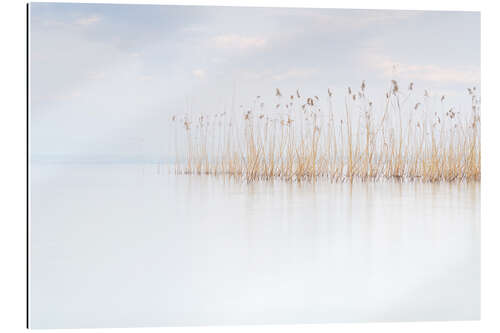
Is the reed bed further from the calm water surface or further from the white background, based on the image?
the white background

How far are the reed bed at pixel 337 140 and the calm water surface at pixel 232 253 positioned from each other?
0.15 m

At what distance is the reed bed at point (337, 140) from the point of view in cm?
418

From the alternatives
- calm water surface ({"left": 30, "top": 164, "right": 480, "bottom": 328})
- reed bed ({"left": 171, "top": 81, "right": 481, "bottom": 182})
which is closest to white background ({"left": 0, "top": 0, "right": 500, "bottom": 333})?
calm water surface ({"left": 30, "top": 164, "right": 480, "bottom": 328})

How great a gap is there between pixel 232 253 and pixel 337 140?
1047mm

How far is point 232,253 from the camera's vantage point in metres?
4.01

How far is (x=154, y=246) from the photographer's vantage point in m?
3.99

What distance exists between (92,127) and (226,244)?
3.66 ft

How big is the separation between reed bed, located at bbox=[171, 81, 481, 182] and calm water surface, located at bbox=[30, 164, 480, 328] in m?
0.15

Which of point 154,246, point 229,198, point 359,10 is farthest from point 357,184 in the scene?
point 154,246

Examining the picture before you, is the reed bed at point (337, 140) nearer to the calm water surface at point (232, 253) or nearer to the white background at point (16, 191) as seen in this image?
the calm water surface at point (232, 253)

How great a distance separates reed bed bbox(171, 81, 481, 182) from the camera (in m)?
4.18

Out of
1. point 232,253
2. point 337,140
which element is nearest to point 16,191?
point 232,253
